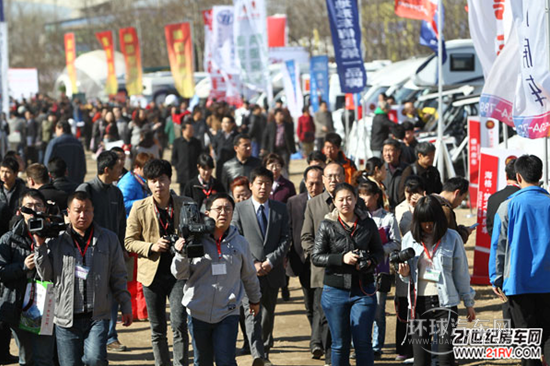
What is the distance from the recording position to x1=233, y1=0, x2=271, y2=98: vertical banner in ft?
75.6

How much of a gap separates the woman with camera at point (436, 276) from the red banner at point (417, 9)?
1075 cm

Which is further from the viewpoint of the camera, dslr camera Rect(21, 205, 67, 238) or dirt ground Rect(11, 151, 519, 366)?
dirt ground Rect(11, 151, 519, 366)

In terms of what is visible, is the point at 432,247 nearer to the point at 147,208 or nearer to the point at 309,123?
the point at 147,208

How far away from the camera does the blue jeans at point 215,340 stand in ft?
22.1

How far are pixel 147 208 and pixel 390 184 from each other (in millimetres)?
4121

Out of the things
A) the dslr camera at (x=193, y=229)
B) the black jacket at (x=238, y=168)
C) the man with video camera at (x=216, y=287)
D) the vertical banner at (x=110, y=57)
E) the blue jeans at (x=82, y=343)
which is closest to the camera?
the dslr camera at (x=193, y=229)

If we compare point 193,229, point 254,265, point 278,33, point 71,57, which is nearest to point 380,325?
point 254,265

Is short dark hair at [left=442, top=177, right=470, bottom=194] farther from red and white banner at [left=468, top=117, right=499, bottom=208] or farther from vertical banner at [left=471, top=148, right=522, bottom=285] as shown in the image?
red and white banner at [left=468, top=117, right=499, bottom=208]

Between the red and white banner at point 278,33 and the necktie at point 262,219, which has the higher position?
the red and white banner at point 278,33

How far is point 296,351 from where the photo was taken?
9.20m

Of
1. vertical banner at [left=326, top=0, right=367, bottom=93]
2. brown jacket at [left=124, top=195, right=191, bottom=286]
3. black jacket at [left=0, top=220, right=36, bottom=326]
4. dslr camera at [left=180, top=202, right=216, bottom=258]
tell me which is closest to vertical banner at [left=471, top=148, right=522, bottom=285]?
brown jacket at [left=124, top=195, right=191, bottom=286]

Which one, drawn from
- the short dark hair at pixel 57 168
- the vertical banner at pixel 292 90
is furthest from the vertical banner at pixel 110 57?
the short dark hair at pixel 57 168

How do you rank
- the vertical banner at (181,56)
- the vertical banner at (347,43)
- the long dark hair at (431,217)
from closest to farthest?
the long dark hair at (431,217), the vertical banner at (347,43), the vertical banner at (181,56)

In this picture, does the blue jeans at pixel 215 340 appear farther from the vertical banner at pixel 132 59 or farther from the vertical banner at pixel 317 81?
the vertical banner at pixel 132 59
